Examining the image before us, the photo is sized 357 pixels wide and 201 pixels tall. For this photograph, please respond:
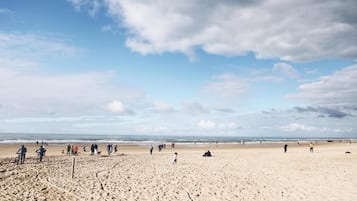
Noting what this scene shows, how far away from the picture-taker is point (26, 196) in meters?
15.0

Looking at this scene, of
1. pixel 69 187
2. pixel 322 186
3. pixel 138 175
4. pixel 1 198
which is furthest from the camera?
pixel 138 175

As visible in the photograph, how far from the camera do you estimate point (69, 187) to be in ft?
58.1

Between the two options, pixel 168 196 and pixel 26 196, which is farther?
pixel 168 196

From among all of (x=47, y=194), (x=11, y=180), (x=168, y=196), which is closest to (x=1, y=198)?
(x=47, y=194)

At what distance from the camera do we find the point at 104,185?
18.6m

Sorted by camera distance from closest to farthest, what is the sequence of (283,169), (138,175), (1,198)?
1. (1,198)
2. (138,175)
3. (283,169)

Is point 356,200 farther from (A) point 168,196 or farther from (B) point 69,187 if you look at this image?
(B) point 69,187

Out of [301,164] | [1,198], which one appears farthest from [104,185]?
[301,164]

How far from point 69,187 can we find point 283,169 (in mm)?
17067

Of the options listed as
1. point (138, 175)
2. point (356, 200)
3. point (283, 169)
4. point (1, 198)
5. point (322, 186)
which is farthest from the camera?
point (283, 169)

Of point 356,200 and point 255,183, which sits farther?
point 255,183

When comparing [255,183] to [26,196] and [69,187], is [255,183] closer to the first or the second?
[69,187]

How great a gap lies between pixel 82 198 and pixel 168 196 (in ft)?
13.2

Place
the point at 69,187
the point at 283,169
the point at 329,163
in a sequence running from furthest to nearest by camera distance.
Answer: the point at 329,163, the point at 283,169, the point at 69,187
